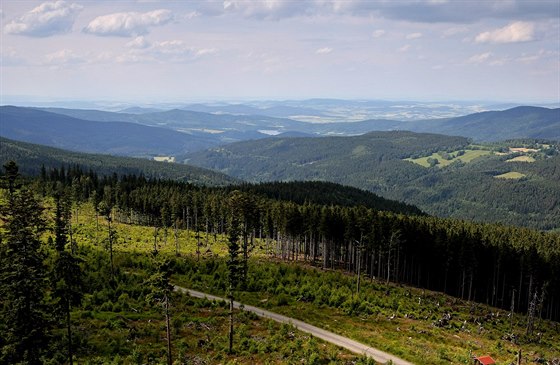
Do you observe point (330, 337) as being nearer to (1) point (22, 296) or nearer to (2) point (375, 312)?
(2) point (375, 312)

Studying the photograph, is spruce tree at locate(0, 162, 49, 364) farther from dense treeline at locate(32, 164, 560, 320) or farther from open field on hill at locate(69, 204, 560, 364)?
dense treeline at locate(32, 164, 560, 320)

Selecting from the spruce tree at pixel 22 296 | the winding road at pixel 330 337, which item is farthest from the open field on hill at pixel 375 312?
the spruce tree at pixel 22 296

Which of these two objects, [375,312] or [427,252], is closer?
[375,312]

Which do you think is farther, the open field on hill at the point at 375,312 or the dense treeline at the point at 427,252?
the dense treeline at the point at 427,252

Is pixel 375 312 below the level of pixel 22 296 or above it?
below

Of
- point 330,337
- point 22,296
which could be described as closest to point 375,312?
point 330,337

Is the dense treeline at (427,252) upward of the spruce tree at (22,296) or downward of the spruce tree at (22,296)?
downward

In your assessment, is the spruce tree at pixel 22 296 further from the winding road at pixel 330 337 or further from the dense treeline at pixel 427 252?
the dense treeline at pixel 427 252

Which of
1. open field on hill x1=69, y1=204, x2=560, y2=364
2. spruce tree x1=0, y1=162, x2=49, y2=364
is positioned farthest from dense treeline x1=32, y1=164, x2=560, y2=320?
spruce tree x1=0, y1=162, x2=49, y2=364

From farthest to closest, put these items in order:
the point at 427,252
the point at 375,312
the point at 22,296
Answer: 1. the point at 427,252
2. the point at 375,312
3. the point at 22,296

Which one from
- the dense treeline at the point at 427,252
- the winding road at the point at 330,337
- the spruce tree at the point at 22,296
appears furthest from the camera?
the dense treeline at the point at 427,252

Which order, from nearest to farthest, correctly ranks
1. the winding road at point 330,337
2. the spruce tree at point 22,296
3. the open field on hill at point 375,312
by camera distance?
the spruce tree at point 22,296 → the winding road at point 330,337 → the open field on hill at point 375,312

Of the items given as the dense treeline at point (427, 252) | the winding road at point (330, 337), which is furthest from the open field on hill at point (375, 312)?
the dense treeline at point (427, 252)

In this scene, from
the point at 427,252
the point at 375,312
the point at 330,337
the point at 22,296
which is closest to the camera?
the point at 22,296
